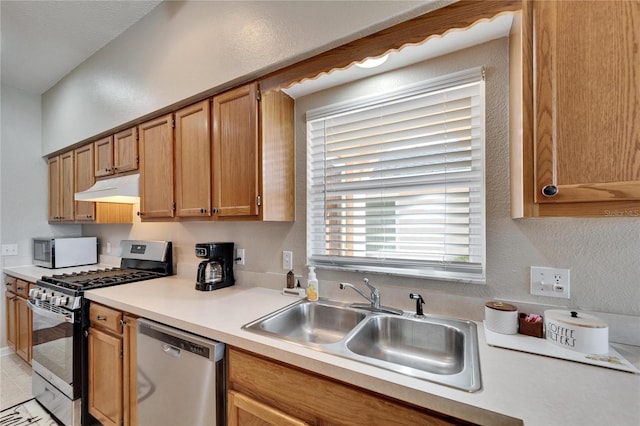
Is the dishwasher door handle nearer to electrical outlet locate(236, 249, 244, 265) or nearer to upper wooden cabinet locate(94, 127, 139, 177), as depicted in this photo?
electrical outlet locate(236, 249, 244, 265)

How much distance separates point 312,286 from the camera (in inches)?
60.2

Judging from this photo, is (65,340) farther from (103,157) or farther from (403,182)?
(403,182)

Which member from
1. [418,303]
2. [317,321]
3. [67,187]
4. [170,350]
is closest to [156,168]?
[170,350]

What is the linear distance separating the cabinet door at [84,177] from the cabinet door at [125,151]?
449 mm

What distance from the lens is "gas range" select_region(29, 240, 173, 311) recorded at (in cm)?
177

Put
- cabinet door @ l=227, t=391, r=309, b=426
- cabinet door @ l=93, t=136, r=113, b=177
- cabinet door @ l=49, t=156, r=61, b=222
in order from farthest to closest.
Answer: cabinet door @ l=49, t=156, r=61, b=222, cabinet door @ l=93, t=136, r=113, b=177, cabinet door @ l=227, t=391, r=309, b=426

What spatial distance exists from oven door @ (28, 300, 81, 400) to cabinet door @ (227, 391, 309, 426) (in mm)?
1318

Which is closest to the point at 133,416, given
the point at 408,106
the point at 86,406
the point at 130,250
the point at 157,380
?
the point at 157,380

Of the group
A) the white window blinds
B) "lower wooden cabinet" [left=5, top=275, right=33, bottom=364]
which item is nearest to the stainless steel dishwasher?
the white window blinds

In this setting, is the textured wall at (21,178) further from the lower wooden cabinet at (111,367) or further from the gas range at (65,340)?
the lower wooden cabinet at (111,367)

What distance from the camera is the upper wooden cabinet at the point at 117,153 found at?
2.11m

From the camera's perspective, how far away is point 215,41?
156cm

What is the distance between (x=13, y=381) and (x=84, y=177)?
186 centimetres

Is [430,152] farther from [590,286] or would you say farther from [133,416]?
[133,416]
